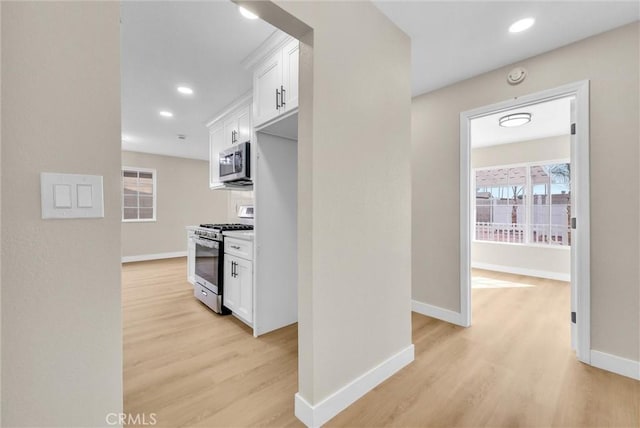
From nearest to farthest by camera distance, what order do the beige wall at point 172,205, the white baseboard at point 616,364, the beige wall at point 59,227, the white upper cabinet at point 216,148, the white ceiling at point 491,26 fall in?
1. the beige wall at point 59,227
2. the white ceiling at point 491,26
3. the white baseboard at point 616,364
4. the white upper cabinet at point 216,148
5. the beige wall at point 172,205

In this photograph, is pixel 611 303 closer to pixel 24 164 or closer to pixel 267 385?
pixel 267 385

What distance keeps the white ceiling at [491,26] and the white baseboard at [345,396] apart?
242 cm

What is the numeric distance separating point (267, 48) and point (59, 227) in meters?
2.05

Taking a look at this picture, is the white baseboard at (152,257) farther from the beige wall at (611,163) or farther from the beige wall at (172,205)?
the beige wall at (611,163)

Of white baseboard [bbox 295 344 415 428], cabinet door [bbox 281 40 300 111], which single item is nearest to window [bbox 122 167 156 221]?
cabinet door [bbox 281 40 300 111]

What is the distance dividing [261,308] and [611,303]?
2767mm

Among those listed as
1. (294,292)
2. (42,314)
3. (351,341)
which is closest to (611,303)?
(351,341)

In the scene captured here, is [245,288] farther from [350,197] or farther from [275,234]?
[350,197]

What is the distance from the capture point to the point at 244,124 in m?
3.11

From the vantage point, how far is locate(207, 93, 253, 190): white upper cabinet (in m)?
3.06

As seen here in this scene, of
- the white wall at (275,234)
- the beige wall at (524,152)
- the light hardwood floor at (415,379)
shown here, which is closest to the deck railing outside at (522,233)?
the beige wall at (524,152)

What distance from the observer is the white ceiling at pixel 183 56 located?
6.04 ft

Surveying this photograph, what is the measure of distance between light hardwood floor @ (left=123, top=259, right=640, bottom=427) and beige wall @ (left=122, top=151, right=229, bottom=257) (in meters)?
3.81

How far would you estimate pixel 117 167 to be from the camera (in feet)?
2.77
